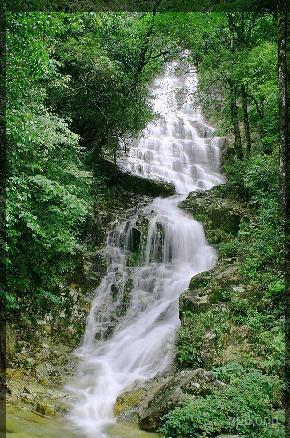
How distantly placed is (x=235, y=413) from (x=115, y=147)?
1278 centimetres

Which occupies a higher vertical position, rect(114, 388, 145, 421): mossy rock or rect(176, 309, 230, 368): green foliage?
rect(176, 309, 230, 368): green foliage

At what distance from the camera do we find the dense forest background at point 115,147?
739 centimetres

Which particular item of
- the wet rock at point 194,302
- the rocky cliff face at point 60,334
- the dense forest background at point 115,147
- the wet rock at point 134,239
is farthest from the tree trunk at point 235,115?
the wet rock at point 194,302

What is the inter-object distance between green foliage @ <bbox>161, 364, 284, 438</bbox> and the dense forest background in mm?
20

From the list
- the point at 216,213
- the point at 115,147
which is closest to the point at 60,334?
the point at 216,213

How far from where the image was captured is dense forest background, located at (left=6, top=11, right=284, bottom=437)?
7.39 m

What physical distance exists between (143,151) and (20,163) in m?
13.5

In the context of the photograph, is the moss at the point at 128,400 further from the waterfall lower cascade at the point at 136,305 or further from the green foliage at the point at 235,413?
the green foliage at the point at 235,413

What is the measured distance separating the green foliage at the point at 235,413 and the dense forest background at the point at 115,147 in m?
0.02

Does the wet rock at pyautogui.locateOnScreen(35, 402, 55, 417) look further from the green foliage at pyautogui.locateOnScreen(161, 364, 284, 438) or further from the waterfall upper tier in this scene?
the waterfall upper tier

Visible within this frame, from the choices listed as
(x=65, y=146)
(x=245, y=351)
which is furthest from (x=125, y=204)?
(x=245, y=351)

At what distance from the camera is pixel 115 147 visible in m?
17.3

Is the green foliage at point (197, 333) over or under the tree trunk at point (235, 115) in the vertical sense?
under

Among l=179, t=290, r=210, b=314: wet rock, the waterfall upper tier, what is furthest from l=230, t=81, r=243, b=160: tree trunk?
l=179, t=290, r=210, b=314: wet rock
